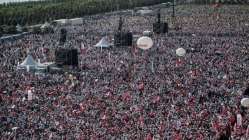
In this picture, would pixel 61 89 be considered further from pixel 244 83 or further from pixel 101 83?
pixel 244 83

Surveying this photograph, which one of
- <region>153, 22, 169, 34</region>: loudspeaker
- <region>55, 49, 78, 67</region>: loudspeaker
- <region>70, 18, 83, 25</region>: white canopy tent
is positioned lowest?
<region>70, 18, 83, 25</region>: white canopy tent


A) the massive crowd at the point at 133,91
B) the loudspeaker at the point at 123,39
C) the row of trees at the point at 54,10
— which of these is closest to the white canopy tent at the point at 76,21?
the row of trees at the point at 54,10

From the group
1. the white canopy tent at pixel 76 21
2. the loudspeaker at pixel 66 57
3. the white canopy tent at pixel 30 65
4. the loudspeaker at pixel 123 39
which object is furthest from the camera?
the white canopy tent at pixel 76 21

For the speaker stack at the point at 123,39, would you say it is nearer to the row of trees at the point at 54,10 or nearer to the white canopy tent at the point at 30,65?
the white canopy tent at the point at 30,65

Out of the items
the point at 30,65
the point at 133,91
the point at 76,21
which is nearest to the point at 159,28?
the point at 76,21

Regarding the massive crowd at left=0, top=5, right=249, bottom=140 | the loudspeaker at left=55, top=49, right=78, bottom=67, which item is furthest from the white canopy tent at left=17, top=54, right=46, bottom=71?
the loudspeaker at left=55, top=49, right=78, bottom=67

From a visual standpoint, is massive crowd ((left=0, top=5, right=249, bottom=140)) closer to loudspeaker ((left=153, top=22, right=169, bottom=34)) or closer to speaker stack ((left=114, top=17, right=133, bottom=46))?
speaker stack ((left=114, top=17, right=133, bottom=46))
